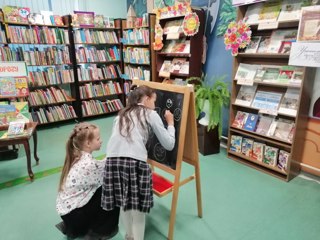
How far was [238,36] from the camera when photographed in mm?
2818

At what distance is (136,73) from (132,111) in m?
3.40

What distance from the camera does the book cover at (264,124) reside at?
9.41 feet

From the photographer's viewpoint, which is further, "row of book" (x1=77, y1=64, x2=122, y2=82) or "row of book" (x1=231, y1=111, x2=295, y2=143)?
"row of book" (x1=77, y1=64, x2=122, y2=82)

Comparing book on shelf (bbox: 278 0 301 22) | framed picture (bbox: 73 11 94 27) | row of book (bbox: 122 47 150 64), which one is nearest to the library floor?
book on shelf (bbox: 278 0 301 22)

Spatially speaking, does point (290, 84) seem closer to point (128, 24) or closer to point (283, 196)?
point (283, 196)

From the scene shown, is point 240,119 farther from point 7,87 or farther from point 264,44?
point 7,87

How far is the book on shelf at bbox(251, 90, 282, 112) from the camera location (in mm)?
2734

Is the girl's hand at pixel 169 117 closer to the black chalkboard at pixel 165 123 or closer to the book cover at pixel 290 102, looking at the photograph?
the black chalkboard at pixel 165 123

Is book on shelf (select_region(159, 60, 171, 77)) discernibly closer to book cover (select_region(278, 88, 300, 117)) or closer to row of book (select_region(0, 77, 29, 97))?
book cover (select_region(278, 88, 300, 117))

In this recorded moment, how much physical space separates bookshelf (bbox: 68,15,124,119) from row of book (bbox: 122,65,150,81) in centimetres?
23

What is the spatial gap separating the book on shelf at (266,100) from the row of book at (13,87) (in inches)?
126

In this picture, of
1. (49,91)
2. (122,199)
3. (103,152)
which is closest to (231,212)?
(122,199)

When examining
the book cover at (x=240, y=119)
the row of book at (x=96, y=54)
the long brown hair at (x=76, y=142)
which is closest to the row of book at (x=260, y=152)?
the book cover at (x=240, y=119)

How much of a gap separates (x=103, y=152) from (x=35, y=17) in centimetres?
273
